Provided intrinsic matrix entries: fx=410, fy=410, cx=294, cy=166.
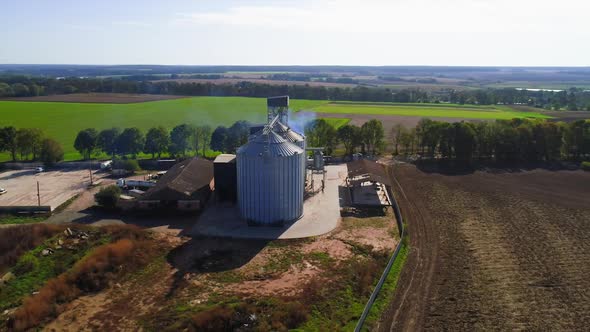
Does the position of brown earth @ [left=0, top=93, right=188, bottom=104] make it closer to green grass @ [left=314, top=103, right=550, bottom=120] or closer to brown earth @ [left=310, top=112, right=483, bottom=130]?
green grass @ [left=314, top=103, right=550, bottom=120]

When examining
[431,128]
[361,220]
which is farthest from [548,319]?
[431,128]

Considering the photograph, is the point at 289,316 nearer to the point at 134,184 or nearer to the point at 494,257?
the point at 494,257

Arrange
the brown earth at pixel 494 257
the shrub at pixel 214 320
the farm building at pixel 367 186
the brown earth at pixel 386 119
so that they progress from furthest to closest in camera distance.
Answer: the brown earth at pixel 386 119 → the farm building at pixel 367 186 → the brown earth at pixel 494 257 → the shrub at pixel 214 320

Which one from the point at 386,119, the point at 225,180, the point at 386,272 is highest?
the point at 386,119

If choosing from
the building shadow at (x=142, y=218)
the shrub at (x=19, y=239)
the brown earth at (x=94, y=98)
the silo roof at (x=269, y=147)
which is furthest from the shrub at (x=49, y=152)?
the brown earth at (x=94, y=98)

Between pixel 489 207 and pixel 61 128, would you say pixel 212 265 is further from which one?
pixel 61 128

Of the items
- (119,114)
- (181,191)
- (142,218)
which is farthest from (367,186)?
(119,114)

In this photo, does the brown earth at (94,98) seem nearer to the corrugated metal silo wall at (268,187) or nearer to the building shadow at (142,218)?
the building shadow at (142,218)
